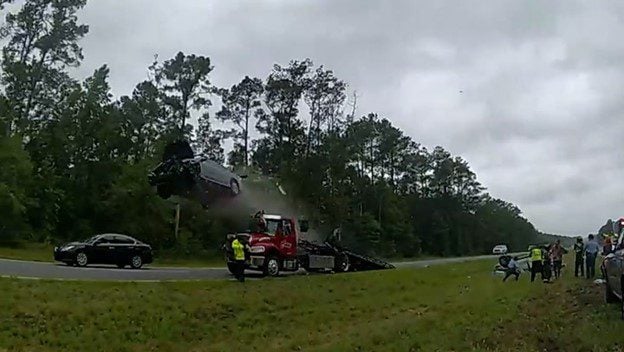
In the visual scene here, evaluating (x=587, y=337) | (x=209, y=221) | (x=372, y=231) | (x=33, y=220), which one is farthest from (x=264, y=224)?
(x=372, y=231)

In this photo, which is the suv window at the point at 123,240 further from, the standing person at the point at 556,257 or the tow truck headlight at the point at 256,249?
the standing person at the point at 556,257

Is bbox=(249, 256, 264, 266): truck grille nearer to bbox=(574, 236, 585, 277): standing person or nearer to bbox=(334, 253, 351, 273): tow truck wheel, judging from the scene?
bbox=(334, 253, 351, 273): tow truck wheel

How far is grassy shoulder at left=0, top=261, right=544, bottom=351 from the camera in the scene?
15.7 meters

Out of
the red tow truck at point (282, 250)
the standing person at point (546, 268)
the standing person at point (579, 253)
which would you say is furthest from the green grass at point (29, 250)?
the standing person at point (579, 253)

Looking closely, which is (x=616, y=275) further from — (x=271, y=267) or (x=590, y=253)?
(x=271, y=267)

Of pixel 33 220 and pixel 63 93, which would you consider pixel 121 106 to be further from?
pixel 33 220

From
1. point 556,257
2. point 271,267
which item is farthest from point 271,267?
point 556,257

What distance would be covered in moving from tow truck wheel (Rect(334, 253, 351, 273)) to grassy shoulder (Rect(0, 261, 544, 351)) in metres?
10.3

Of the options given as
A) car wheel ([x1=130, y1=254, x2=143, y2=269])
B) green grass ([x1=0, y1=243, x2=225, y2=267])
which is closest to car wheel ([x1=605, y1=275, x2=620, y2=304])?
car wheel ([x1=130, y1=254, x2=143, y2=269])

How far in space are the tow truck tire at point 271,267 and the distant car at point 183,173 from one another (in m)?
4.48

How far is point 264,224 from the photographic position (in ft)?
103

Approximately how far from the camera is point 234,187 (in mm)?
35531

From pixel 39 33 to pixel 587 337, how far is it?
5417 cm

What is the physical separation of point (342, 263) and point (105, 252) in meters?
11.3
